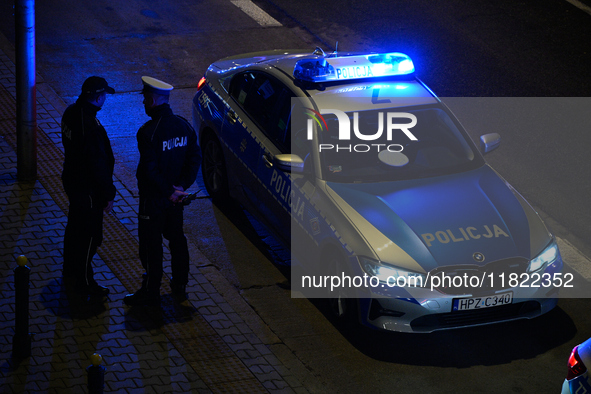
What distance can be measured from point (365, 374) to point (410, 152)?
7.18ft

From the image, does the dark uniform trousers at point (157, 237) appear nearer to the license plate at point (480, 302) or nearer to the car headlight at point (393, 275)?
the car headlight at point (393, 275)

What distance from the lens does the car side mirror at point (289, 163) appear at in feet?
23.9

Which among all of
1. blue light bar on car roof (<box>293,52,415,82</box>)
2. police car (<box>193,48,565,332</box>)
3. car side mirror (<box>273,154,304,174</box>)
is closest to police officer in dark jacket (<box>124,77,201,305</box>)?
car side mirror (<box>273,154,304,174</box>)

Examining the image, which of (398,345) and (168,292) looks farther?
(168,292)

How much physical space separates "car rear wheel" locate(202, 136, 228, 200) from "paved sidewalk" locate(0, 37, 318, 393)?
1010mm

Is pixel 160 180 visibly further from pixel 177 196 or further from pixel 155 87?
pixel 155 87

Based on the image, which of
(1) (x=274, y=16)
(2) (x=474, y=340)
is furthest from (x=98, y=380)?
(1) (x=274, y=16)

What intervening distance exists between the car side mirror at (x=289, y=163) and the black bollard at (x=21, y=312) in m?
2.34

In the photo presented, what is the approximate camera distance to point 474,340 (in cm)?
711

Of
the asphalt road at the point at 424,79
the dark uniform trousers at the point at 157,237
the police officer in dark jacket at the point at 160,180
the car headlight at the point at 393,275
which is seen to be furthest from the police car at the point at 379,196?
the dark uniform trousers at the point at 157,237

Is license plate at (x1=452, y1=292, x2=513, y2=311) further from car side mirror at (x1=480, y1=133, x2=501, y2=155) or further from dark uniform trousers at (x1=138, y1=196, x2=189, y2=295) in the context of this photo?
dark uniform trousers at (x1=138, y1=196, x2=189, y2=295)

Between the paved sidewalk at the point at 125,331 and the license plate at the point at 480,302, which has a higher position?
the license plate at the point at 480,302

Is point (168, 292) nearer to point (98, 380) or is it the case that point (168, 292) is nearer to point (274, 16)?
point (98, 380)

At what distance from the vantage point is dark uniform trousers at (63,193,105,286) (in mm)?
7043
